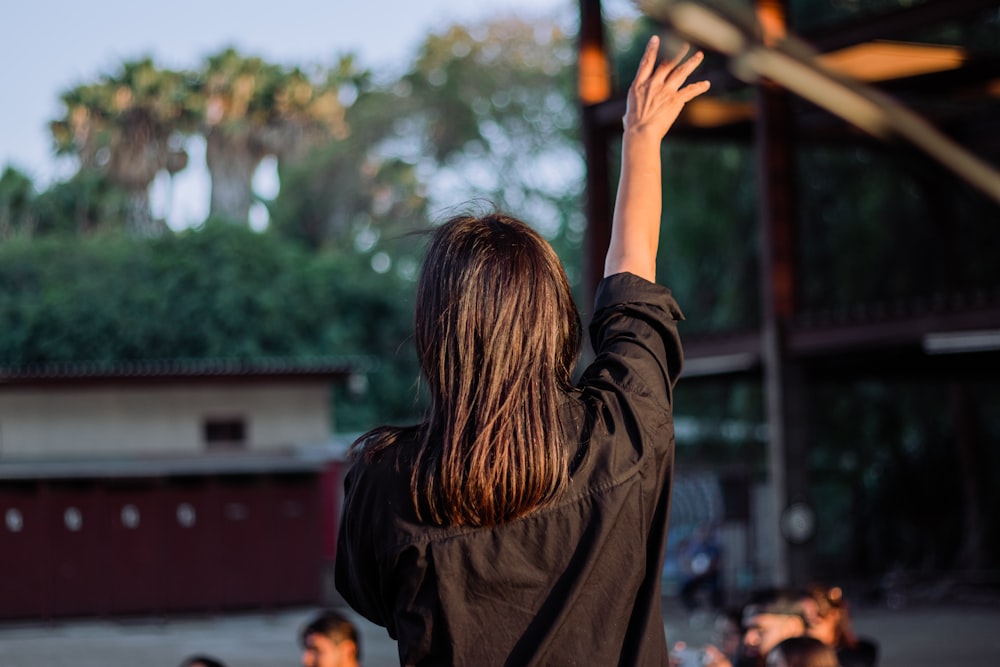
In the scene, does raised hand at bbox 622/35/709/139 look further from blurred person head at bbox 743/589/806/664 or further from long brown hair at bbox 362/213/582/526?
blurred person head at bbox 743/589/806/664

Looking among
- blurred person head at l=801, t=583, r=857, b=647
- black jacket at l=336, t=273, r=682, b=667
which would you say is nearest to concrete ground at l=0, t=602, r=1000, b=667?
blurred person head at l=801, t=583, r=857, b=647

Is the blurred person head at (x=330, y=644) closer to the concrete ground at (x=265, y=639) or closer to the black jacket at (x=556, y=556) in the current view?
the black jacket at (x=556, y=556)

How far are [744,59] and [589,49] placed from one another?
24.5 feet

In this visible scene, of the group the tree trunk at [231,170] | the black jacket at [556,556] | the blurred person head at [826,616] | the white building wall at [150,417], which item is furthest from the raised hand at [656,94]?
the tree trunk at [231,170]

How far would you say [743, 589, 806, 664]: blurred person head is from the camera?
6516 mm

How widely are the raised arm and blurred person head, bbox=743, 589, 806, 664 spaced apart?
4452mm

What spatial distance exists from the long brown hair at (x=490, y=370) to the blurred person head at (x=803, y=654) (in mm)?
3201

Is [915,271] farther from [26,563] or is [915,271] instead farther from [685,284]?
[26,563]

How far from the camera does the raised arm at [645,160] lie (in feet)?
7.33

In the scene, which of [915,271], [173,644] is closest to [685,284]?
[915,271]

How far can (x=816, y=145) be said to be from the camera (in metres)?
20.8

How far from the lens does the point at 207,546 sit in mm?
22062

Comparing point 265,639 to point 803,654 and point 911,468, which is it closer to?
point 911,468

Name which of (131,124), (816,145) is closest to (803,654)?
(816,145)
